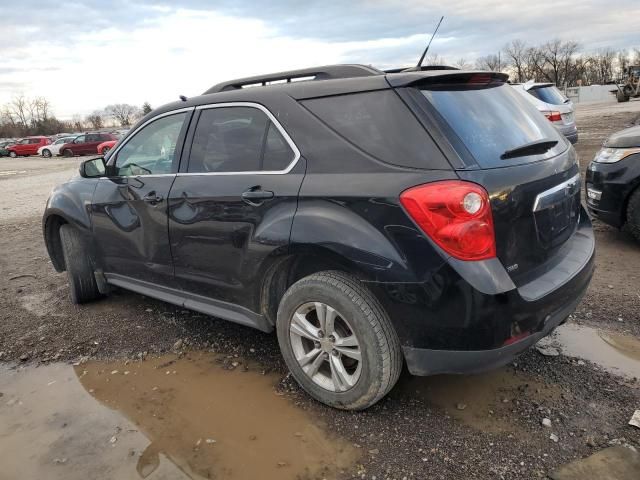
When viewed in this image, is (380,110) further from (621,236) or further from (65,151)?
(65,151)

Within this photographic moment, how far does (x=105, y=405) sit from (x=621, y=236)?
5.21 metres

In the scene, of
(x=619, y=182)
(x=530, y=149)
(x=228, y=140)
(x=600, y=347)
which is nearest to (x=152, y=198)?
(x=228, y=140)

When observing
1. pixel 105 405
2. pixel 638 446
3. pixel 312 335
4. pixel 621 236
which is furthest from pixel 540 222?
pixel 621 236

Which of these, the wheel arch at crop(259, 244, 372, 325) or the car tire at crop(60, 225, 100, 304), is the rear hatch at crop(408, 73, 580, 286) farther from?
the car tire at crop(60, 225, 100, 304)

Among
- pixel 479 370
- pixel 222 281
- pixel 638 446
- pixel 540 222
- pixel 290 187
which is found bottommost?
pixel 638 446

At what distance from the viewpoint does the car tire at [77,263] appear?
15.0ft

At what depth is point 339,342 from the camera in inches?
107

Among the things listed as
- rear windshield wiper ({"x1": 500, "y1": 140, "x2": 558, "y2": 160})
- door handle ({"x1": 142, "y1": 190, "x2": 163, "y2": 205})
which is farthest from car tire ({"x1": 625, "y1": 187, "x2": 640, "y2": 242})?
door handle ({"x1": 142, "y1": 190, "x2": 163, "y2": 205})

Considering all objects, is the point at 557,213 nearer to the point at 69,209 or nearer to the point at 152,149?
the point at 152,149

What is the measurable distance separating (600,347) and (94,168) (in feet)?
13.0

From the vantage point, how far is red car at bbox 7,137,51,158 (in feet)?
134

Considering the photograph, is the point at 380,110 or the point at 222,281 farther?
the point at 222,281

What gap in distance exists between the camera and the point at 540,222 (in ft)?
8.46

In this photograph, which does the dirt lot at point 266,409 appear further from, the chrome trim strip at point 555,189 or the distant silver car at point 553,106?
the distant silver car at point 553,106
